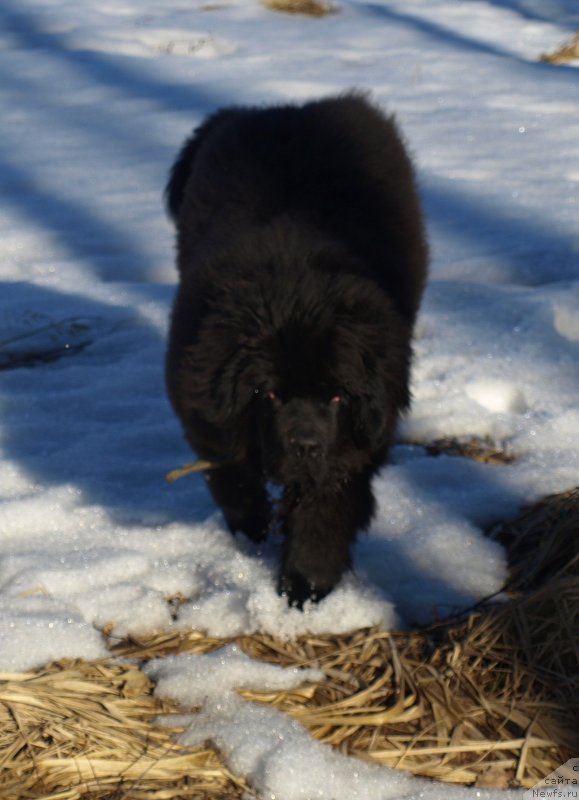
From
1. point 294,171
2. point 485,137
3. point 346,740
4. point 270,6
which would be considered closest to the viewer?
point 346,740

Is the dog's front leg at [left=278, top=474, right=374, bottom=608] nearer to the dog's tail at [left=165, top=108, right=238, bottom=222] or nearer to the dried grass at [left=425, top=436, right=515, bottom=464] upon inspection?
the dried grass at [left=425, top=436, right=515, bottom=464]

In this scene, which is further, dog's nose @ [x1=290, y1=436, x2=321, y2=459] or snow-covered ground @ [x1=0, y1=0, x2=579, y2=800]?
snow-covered ground @ [x1=0, y1=0, x2=579, y2=800]

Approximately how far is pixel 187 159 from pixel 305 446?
7.13ft

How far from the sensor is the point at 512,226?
6059 millimetres

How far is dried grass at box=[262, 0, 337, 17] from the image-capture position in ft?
35.9

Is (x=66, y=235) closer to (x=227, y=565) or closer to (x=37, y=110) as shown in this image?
(x=37, y=110)

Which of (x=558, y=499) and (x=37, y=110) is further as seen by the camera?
(x=37, y=110)

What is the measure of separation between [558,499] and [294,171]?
144 centimetres

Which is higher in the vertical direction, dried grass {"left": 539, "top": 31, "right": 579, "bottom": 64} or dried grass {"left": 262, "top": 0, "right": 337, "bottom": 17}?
dried grass {"left": 262, "top": 0, "right": 337, "bottom": 17}

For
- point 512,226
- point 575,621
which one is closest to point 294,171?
point 575,621

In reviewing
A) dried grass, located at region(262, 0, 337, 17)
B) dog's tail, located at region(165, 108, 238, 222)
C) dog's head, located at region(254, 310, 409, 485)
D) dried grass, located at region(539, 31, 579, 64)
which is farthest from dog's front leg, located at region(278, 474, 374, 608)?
dried grass, located at region(262, 0, 337, 17)

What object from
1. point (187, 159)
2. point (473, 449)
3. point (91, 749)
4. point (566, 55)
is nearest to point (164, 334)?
point (187, 159)

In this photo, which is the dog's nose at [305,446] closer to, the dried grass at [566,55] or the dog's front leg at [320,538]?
the dog's front leg at [320,538]

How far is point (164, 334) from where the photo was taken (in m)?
5.06
